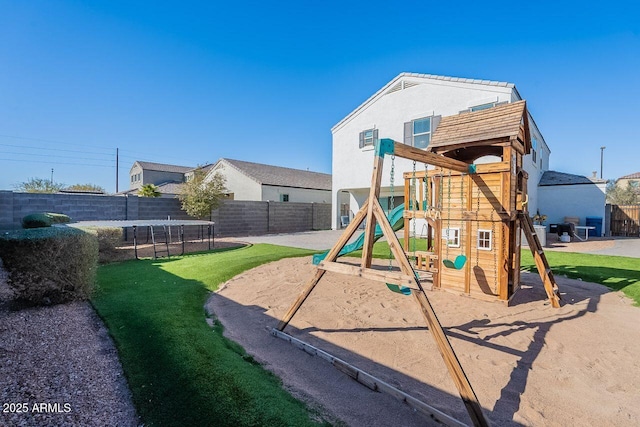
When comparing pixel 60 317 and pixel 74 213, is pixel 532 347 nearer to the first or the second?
pixel 60 317

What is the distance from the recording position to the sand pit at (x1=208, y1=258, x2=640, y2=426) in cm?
311

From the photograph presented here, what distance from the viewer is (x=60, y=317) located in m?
4.74

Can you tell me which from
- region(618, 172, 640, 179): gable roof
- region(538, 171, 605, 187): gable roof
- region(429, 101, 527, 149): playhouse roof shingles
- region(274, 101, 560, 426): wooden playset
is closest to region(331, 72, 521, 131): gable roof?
region(274, 101, 560, 426): wooden playset

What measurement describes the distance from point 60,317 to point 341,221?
19.0 meters

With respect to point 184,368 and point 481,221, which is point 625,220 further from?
point 184,368

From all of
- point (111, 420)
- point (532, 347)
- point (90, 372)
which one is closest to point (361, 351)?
point (532, 347)

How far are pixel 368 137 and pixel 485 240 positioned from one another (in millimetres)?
13281

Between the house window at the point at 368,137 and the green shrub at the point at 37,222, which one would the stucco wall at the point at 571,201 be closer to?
the house window at the point at 368,137

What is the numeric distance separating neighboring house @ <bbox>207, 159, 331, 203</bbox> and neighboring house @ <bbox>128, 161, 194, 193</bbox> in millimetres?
19918

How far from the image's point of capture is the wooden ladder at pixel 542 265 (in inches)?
247

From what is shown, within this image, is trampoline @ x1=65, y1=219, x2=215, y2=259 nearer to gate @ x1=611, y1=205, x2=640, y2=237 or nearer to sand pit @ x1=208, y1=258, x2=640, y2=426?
sand pit @ x1=208, y1=258, x2=640, y2=426

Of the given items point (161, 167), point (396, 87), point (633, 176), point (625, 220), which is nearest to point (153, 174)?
point (161, 167)

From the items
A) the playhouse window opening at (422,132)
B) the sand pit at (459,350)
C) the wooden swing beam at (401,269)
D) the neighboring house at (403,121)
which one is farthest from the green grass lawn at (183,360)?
the playhouse window opening at (422,132)

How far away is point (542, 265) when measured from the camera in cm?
642
